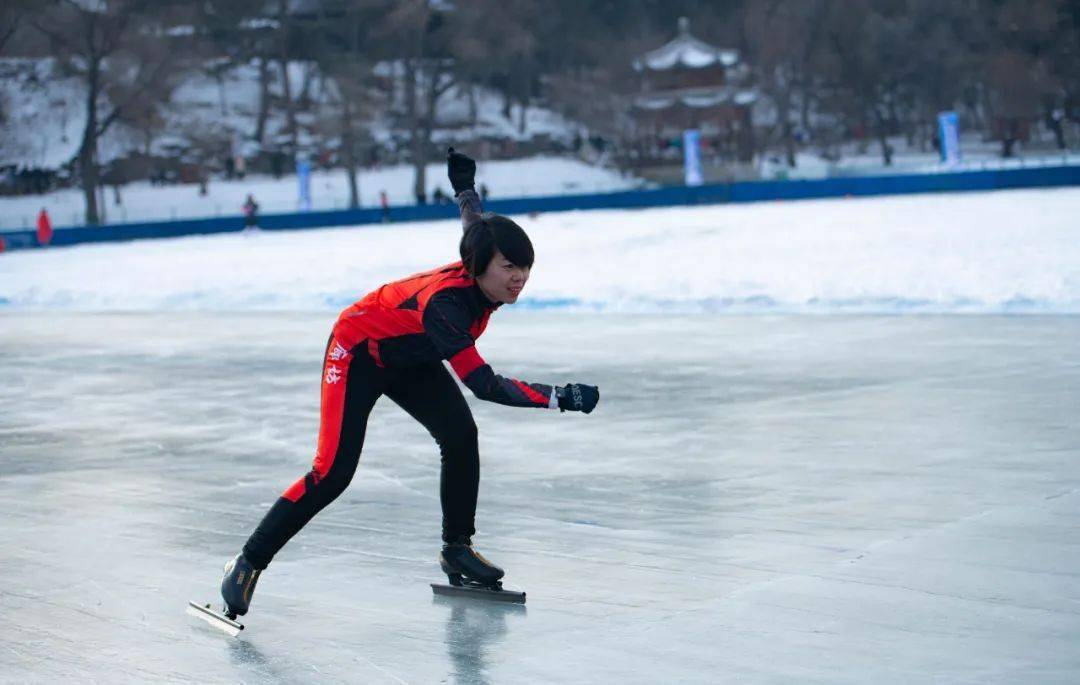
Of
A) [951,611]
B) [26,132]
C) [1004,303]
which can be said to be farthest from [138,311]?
[26,132]

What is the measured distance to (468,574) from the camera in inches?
199

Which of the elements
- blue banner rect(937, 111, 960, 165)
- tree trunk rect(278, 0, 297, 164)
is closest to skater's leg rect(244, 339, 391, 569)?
blue banner rect(937, 111, 960, 165)

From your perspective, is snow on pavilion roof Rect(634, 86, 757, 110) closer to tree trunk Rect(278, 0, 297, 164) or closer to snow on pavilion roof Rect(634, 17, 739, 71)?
snow on pavilion roof Rect(634, 17, 739, 71)

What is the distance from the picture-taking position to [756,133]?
221 ft

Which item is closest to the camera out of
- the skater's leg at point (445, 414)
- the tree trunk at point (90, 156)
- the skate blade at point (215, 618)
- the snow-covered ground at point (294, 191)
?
the skate blade at point (215, 618)

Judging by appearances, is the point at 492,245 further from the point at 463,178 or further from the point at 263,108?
the point at 263,108

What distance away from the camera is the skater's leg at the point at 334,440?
15.5ft

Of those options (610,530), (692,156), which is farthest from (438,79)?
(610,530)

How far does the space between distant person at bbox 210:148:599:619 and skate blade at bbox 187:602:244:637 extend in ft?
0.12

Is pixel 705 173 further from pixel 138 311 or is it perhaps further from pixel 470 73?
pixel 138 311

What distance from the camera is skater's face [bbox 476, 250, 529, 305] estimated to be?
442cm

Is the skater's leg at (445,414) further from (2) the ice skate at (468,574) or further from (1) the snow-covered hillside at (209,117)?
(1) the snow-covered hillside at (209,117)

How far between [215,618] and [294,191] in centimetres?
5487

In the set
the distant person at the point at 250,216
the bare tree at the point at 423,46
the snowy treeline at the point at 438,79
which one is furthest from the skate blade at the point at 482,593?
the bare tree at the point at 423,46
